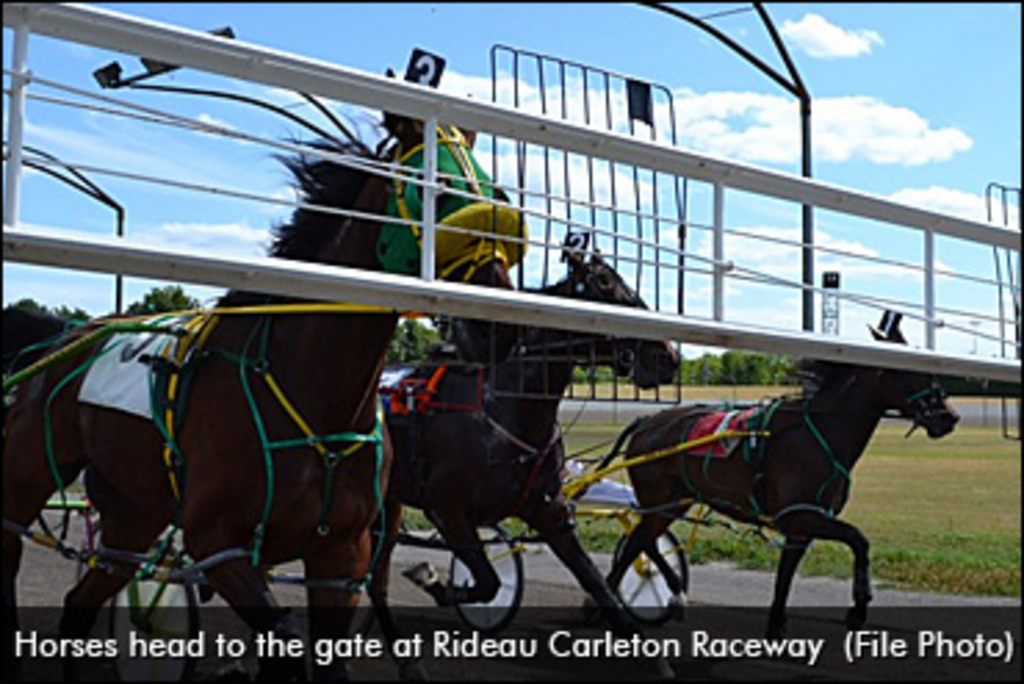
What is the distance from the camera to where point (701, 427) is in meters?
11.3

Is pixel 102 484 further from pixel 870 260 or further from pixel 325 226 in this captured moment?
pixel 870 260

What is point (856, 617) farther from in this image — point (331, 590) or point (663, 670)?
point (331, 590)

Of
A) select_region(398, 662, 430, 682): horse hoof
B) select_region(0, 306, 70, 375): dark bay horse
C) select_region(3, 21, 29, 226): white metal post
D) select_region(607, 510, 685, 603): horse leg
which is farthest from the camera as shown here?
select_region(607, 510, 685, 603): horse leg

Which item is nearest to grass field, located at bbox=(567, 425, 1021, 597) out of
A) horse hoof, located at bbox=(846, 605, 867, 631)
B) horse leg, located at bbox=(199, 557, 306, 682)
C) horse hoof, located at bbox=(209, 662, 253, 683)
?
horse hoof, located at bbox=(846, 605, 867, 631)

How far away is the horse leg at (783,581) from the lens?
9.53 metres

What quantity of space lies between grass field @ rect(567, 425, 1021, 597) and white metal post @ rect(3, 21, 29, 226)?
27.3 feet

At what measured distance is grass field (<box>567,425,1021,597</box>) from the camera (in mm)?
13226

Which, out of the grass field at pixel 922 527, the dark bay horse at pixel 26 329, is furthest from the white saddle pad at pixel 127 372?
the grass field at pixel 922 527

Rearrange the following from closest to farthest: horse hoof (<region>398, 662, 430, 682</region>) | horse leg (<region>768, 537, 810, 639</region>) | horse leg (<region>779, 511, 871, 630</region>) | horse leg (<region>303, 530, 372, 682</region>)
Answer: horse leg (<region>303, 530, 372, 682</region>)
horse hoof (<region>398, 662, 430, 682</region>)
horse leg (<region>779, 511, 871, 630</region>)
horse leg (<region>768, 537, 810, 639</region>)

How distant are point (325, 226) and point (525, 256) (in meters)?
0.88

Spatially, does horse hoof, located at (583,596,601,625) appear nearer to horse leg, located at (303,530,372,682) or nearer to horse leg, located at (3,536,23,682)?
horse leg, located at (3,536,23,682)

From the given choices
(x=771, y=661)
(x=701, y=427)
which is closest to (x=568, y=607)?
(x=701, y=427)

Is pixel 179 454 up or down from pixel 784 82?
down

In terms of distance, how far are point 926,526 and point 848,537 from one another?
7964 mm
